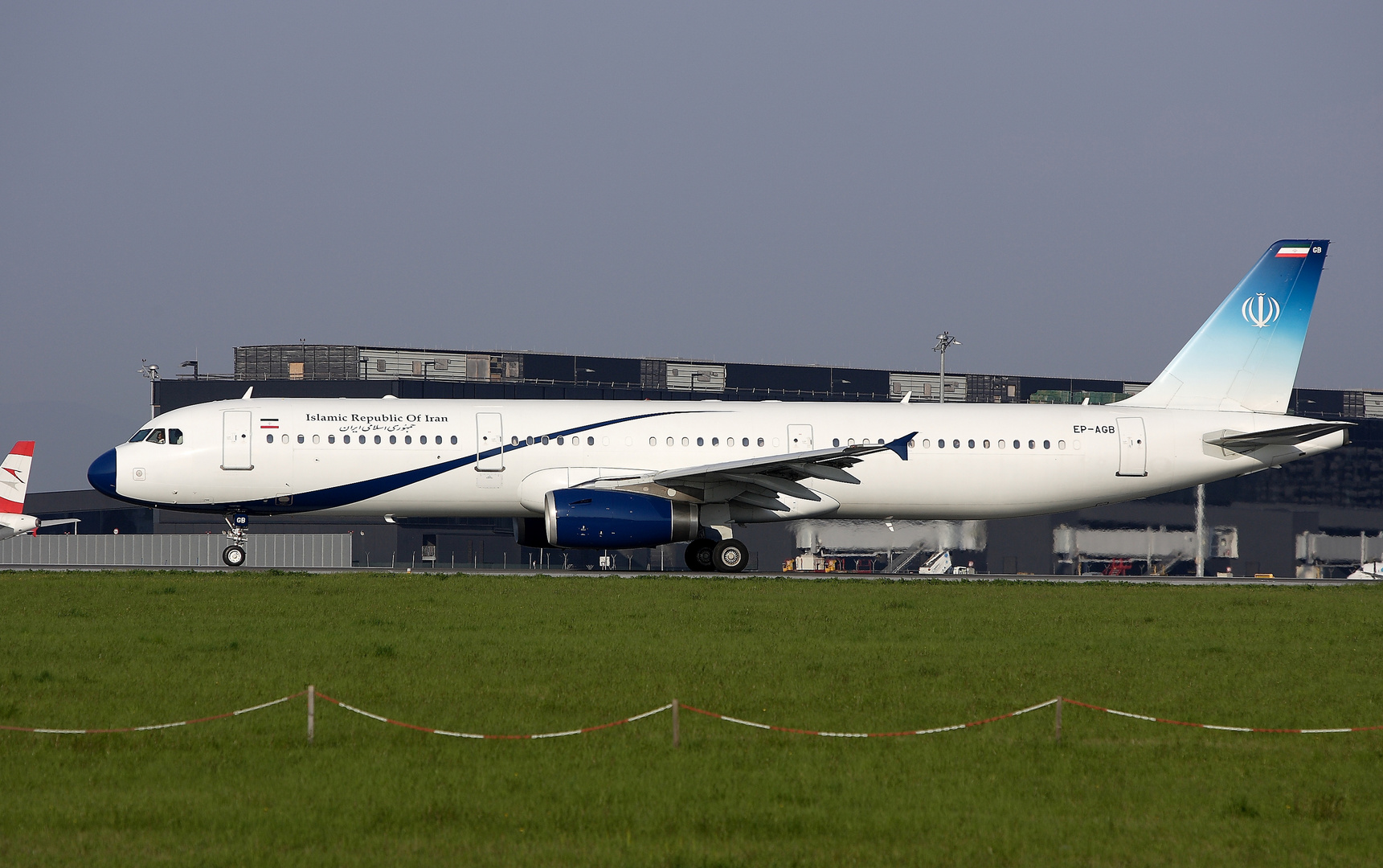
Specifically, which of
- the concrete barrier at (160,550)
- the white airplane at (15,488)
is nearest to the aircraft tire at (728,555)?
the white airplane at (15,488)

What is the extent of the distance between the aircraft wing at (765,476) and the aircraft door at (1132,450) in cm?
537

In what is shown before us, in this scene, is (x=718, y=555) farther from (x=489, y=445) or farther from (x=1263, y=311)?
(x=1263, y=311)

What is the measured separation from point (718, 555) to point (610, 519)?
12.2 feet

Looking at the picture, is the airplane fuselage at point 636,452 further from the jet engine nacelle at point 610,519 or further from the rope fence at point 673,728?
the rope fence at point 673,728

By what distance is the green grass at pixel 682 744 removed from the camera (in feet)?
25.5

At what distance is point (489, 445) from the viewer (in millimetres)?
27562

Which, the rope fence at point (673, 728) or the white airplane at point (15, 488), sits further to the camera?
the white airplane at point (15, 488)

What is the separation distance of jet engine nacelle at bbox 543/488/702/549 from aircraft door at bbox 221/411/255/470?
6.57 metres

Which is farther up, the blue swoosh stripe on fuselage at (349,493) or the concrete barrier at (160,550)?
the blue swoosh stripe on fuselage at (349,493)

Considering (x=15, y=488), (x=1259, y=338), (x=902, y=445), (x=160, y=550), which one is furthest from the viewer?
(x=160, y=550)

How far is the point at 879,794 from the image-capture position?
28.9 ft

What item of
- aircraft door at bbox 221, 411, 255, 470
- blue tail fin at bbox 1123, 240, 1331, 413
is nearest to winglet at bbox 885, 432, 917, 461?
blue tail fin at bbox 1123, 240, 1331, 413

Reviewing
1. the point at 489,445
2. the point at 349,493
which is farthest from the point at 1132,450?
the point at 349,493

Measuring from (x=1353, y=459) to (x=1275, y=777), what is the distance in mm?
49219
